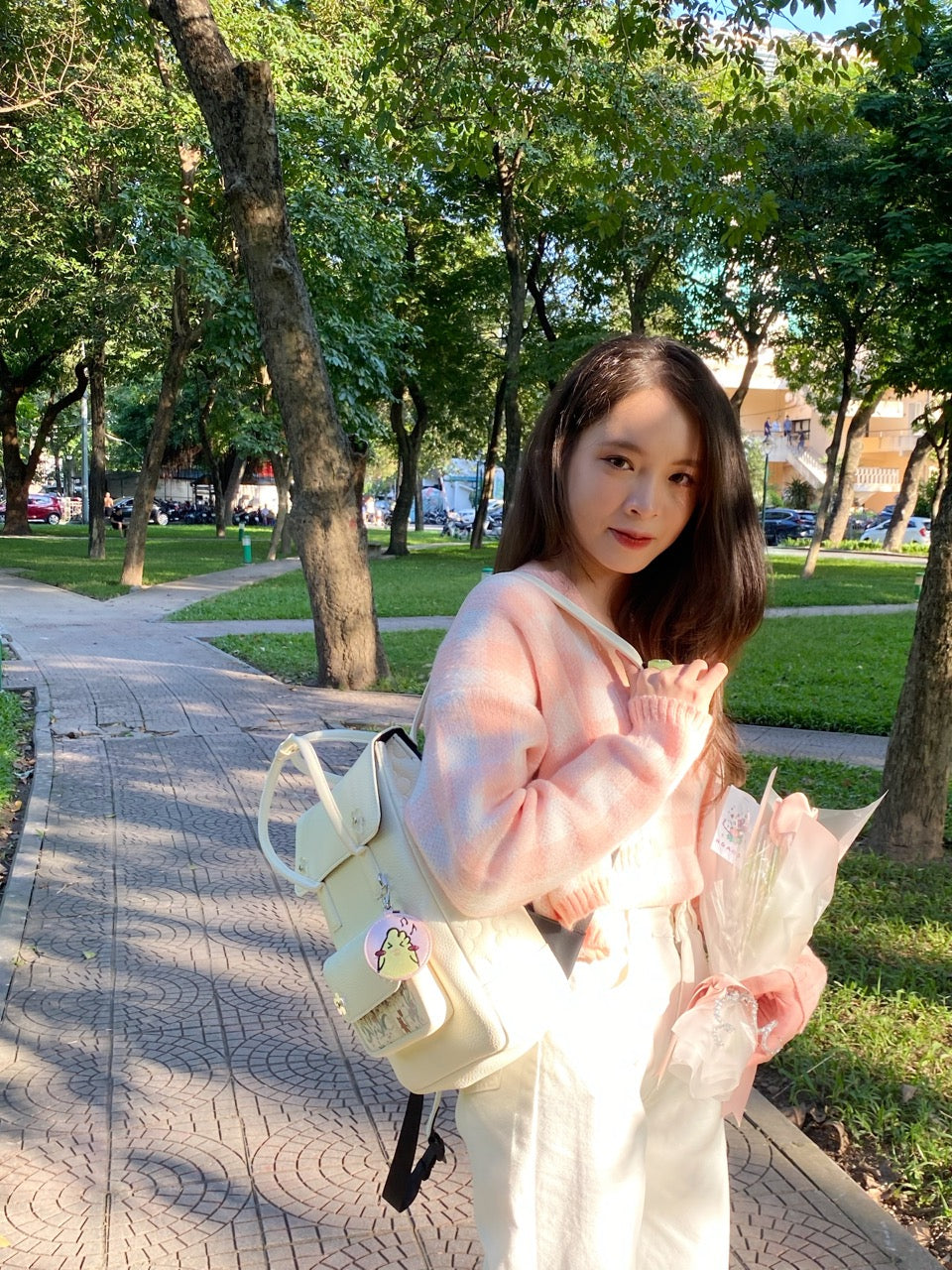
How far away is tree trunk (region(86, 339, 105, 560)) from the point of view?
24172 millimetres

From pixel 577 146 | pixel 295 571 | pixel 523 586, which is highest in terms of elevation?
pixel 577 146

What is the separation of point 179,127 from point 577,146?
34.5 ft

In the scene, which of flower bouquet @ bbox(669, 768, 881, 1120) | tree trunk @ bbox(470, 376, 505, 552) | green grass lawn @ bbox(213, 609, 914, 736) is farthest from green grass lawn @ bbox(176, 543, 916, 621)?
flower bouquet @ bbox(669, 768, 881, 1120)

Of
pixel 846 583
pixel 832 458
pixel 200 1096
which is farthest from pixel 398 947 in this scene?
pixel 832 458

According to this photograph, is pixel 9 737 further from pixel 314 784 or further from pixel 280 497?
pixel 280 497

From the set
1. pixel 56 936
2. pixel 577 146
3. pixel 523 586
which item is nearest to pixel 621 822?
pixel 523 586

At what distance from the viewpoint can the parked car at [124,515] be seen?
2039 inches

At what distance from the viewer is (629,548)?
1.67 m

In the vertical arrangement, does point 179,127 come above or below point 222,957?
above

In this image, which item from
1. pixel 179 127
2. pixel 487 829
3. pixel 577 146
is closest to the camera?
pixel 487 829

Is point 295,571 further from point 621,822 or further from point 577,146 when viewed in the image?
point 621,822

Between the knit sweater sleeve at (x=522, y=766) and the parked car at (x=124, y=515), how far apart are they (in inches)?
1766

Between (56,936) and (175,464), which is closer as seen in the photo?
(56,936)

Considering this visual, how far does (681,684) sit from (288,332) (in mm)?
7876
